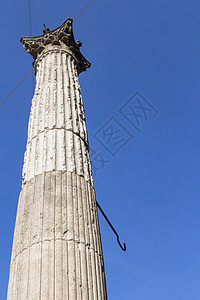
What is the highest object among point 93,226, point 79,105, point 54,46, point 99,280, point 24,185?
point 54,46

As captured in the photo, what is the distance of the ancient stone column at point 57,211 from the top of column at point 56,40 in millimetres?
Answer: 1603

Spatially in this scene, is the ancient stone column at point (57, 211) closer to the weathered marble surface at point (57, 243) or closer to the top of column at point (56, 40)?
the weathered marble surface at point (57, 243)

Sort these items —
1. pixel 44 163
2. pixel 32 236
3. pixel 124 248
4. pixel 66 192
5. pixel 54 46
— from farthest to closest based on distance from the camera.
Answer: pixel 54 46
pixel 124 248
pixel 44 163
pixel 66 192
pixel 32 236

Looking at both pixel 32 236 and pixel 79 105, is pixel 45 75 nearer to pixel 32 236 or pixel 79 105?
pixel 79 105

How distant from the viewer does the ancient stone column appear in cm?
439

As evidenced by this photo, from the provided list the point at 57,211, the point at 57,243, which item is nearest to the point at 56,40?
the point at 57,211

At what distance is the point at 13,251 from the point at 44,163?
4.98ft

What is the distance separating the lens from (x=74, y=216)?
508 cm

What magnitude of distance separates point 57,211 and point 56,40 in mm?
5427

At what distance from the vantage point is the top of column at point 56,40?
9.00 m

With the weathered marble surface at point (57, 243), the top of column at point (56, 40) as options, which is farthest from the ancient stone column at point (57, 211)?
the top of column at point (56, 40)

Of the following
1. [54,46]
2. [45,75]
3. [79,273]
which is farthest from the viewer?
[54,46]

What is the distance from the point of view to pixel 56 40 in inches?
350

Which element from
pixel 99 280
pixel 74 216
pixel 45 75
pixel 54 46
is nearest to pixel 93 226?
pixel 74 216
